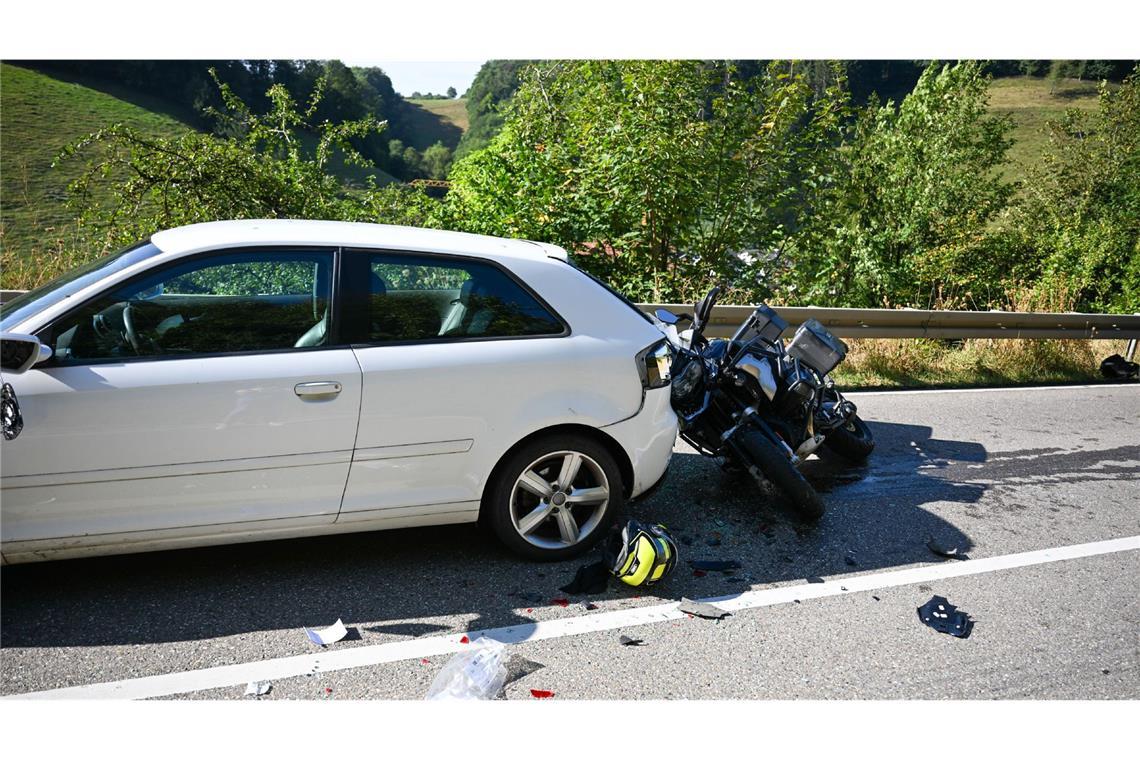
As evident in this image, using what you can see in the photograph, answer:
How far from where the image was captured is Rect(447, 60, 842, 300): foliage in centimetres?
1038

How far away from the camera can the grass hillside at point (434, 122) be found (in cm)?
5962

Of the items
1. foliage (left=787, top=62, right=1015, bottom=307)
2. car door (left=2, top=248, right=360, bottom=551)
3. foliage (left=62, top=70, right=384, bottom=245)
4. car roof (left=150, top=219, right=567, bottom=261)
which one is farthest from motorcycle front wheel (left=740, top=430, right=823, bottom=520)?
foliage (left=787, top=62, right=1015, bottom=307)

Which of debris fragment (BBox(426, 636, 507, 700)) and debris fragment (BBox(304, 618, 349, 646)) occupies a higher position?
debris fragment (BBox(426, 636, 507, 700))

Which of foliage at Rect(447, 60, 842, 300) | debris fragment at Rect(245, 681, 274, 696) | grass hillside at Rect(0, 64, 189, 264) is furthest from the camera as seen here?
grass hillside at Rect(0, 64, 189, 264)

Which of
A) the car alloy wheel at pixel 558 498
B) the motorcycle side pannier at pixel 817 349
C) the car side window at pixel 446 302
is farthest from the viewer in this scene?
the motorcycle side pannier at pixel 817 349

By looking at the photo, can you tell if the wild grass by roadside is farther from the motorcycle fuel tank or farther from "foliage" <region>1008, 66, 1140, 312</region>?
"foliage" <region>1008, 66, 1140, 312</region>

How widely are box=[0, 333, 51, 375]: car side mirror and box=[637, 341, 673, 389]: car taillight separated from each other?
2.68 meters

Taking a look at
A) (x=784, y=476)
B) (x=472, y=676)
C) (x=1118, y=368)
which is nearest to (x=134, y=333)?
(x=472, y=676)

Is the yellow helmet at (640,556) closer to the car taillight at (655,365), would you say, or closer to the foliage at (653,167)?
the car taillight at (655,365)

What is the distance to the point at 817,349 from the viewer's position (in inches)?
220

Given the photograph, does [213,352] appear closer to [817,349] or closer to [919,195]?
[817,349]

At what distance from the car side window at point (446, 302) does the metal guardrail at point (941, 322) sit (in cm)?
393

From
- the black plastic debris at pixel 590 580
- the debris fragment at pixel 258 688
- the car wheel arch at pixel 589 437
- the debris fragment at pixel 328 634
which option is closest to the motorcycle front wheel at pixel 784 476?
the car wheel arch at pixel 589 437

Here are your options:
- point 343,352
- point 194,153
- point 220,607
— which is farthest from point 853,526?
point 194,153
